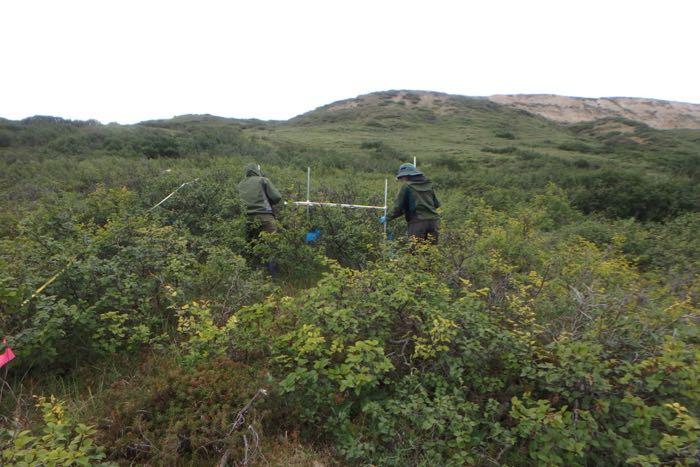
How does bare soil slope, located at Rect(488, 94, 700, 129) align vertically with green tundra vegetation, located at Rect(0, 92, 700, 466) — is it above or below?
above

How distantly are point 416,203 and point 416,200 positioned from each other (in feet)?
0.14

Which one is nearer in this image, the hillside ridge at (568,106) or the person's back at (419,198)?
the person's back at (419,198)

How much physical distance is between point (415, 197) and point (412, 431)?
3.70 metres

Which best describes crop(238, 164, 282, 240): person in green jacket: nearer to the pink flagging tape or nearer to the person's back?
the person's back

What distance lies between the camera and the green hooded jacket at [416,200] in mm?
5887

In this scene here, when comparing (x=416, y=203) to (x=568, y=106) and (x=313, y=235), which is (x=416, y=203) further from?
(x=568, y=106)

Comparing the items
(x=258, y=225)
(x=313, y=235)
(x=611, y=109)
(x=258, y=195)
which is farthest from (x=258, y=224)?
(x=611, y=109)

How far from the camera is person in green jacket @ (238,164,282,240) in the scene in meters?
6.43

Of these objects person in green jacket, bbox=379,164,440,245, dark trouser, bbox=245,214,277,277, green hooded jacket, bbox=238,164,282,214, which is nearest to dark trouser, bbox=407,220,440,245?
person in green jacket, bbox=379,164,440,245

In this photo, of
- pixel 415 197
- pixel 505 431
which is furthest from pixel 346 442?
pixel 415 197

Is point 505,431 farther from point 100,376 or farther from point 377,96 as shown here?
point 377,96

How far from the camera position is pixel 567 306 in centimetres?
369

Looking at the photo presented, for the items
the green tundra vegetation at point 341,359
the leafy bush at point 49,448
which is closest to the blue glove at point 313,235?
the green tundra vegetation at point 341,359

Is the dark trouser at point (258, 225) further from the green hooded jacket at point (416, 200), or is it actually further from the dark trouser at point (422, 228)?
the dark trouser at point (422, 228)
